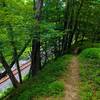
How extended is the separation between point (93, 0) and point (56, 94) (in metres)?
10.2

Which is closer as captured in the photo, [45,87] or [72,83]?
[45,87]

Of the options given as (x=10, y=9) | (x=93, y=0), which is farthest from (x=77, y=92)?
(x=93, y=0)

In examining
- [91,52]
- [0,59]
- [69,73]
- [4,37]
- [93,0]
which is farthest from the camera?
[93,0]

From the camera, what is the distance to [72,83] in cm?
1127

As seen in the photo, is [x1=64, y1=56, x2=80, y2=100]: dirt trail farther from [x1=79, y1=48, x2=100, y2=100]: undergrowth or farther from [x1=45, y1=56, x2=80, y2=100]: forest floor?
[x1=79, y1=48, x2=100, y2=100]: undergrowth

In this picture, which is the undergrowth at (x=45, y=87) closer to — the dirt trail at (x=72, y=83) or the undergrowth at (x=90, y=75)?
the dirt trail at (x=72, y=83)

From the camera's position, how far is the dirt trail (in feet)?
32.0

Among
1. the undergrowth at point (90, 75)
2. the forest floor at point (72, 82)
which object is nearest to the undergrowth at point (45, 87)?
the forest floor at point (72, 82)

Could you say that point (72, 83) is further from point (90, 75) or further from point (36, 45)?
point (36, 45)

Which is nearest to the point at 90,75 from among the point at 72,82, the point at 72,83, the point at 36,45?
the point at 72,82

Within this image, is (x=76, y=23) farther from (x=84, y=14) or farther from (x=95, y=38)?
(x=95, y=38)

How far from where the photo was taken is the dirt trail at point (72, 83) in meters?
9.75

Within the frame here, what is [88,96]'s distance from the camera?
974cm

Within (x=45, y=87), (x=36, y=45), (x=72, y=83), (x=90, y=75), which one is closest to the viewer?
(x=45, y=87)
